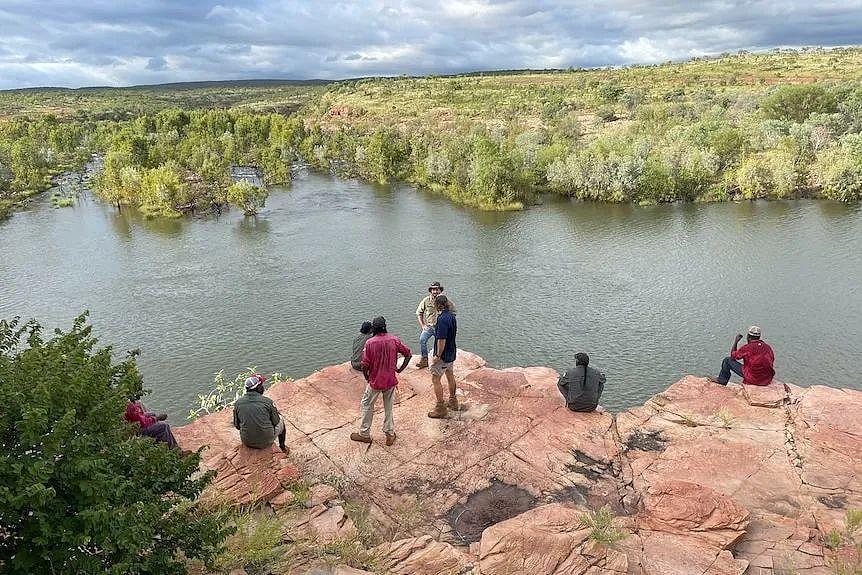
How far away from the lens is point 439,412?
444 inches

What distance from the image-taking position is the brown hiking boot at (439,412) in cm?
1128

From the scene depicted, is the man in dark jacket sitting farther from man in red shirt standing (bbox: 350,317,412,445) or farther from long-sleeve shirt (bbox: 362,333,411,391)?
long-sleeve shirt (bbox: 362,333,411,391)

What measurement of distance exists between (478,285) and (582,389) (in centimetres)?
1809

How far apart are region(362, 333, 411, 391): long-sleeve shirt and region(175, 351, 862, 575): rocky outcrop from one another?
1.26 metres

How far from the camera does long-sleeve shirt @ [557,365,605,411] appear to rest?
1148 cm

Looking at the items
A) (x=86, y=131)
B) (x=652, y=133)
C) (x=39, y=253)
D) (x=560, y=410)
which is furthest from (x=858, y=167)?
(x=86, y=131)

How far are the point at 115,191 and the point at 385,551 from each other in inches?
2112

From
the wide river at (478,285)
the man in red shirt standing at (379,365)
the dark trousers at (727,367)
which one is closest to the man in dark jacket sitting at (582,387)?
the man in red shirt standing at (379,365)

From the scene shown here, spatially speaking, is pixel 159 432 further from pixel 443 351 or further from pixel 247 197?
pixel 247 197

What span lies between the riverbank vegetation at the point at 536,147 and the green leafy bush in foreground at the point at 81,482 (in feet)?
138

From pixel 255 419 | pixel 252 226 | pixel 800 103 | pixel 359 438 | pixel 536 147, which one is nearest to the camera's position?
pixel 255 419

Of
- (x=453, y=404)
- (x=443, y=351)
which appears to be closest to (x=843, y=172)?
(x=453, y=404)

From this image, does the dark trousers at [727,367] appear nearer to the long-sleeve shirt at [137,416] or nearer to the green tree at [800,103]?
the long-sleeve shirt at [137,416]

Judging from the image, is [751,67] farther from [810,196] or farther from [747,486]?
[747,486]
